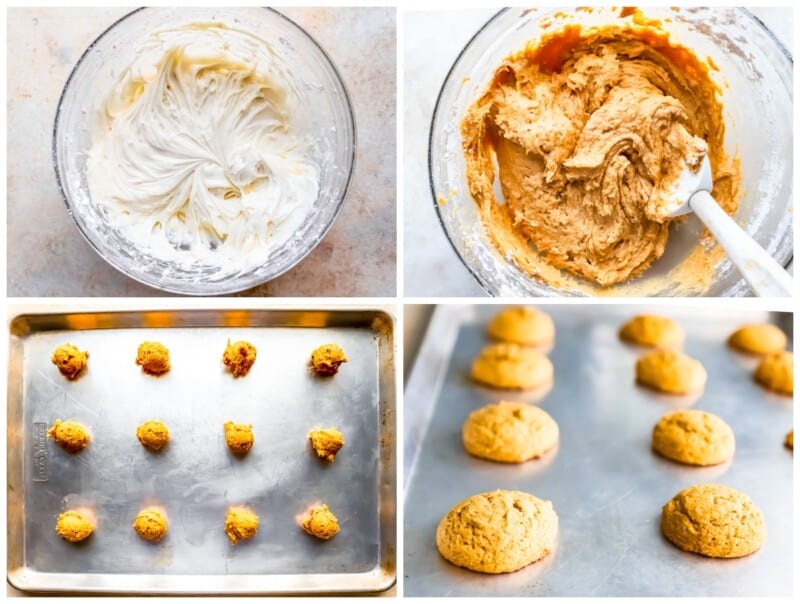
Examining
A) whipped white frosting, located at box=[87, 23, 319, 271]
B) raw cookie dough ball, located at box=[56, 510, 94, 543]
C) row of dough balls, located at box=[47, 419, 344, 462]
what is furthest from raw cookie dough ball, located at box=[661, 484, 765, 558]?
raw cookie dough ball, located at box=[56, 510, 94, 543]

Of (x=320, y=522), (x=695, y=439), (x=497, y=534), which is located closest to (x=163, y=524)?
(x=320, y=522)

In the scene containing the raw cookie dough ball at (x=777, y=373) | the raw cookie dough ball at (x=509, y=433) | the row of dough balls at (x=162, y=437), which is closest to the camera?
the row of dough balls at (x=162, y=437)

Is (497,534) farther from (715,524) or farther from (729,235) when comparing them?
(729,235)

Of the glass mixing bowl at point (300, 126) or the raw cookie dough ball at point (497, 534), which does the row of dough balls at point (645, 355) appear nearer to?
the raw cookie dough ball at point (497, 534)

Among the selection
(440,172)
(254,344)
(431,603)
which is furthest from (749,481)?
→ (254,344)

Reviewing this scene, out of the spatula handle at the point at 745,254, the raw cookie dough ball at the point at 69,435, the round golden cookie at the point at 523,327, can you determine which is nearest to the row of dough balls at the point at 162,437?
the raw cookie dough ball at the point at 69,435
